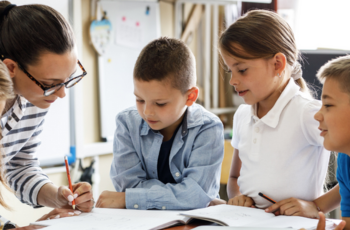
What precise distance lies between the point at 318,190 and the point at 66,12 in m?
1.85

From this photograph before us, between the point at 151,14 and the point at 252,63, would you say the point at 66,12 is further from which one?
the point at 252,63

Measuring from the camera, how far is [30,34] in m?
1.08

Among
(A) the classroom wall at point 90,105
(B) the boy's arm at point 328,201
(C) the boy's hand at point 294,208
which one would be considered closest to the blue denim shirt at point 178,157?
(C) the boy's hand at point 294,208

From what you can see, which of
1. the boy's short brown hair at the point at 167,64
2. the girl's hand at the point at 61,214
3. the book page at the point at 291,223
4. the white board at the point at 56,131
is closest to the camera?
the book page at the point at 291,223

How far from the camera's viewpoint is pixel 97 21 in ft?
8.25

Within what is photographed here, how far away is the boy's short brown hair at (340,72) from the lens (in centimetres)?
95

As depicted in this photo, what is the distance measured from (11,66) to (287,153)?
2.85ft

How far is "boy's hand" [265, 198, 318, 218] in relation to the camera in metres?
1.01

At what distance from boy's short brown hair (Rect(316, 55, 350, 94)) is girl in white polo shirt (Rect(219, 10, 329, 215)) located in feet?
0.51

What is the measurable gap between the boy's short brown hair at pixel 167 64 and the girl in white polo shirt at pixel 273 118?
0.46 feet

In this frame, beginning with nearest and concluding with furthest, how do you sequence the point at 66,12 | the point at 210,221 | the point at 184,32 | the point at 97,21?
the point at 210,221 → the point at 66,12 → the point at 97,21 → the point at 184,32

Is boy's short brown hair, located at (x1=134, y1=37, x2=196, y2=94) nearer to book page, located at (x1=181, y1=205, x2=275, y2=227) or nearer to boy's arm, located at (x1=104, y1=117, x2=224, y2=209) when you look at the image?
boy's arm, located at (x1=104, y1=117, x2=224, y2=209)

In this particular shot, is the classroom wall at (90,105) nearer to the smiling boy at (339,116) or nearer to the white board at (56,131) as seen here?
the white board at (56,131)

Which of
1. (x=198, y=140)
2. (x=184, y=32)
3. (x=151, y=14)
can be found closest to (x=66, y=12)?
(x=151, y=14)
